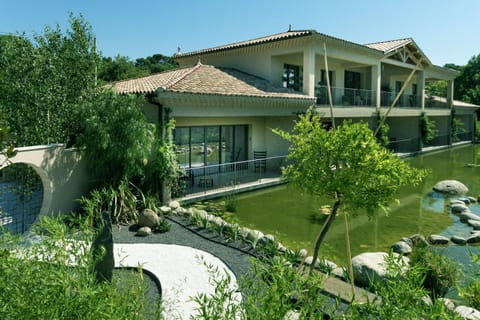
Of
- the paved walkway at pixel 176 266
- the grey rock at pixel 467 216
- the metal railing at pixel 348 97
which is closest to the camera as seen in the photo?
the paved walkway at pixel 176 266

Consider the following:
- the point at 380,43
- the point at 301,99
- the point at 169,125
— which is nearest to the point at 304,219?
the point at 169,125

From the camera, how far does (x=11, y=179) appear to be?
547 inches

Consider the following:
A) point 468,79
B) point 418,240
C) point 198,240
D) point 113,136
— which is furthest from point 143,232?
point 468,79

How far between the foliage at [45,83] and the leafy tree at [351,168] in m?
8.46

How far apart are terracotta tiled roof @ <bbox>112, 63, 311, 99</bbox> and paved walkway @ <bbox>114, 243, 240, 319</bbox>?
580cm

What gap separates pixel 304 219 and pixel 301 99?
816cm

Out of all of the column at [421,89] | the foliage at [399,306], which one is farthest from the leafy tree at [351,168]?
the column at [421,89]

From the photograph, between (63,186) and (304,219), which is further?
(304,219)

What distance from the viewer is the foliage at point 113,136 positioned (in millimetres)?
10945

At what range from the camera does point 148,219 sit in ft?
35.2

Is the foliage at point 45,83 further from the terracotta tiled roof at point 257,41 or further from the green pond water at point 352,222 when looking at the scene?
the terracotta tiled roof at point 257,41

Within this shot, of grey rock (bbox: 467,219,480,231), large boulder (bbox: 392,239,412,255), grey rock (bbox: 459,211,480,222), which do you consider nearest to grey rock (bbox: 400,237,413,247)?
large boulder (bbox: 392,239,412,255)

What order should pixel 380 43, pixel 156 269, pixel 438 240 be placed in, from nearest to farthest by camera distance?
pixel 156 269 < pixel 438 240 < pixel 380 43

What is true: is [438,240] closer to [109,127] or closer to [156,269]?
[156,269]
